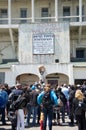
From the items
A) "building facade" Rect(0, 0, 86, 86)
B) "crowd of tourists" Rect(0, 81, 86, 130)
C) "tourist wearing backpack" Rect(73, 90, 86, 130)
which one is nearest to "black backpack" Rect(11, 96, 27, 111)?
"crowd of tourists" Rect(0, 81, 86, 130)

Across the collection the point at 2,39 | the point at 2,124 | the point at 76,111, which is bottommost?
the point at 2,124

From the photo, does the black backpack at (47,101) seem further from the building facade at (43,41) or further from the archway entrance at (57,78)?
the archway entrance at (57,78)

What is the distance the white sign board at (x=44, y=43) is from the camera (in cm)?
4281

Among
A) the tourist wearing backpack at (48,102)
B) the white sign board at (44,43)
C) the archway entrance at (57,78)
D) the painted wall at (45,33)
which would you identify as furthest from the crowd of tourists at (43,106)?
the painted wall at (45,33)

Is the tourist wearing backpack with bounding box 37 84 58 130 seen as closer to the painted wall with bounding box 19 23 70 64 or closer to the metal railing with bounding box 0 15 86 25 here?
the painted wall with bounding box 19 23 70 64

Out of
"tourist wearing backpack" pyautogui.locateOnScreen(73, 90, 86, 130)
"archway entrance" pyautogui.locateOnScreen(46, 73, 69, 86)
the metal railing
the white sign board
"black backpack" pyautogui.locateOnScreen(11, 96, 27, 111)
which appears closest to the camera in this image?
"tourist wearing backpack" pyautogui.locateOnScreen(73, 90, 86, 130)

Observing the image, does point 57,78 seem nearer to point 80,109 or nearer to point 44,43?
point 44,43

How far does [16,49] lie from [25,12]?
4.32m

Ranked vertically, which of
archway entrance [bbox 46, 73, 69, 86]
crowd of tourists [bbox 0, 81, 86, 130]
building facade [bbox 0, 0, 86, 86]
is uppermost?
building facade [bbox 0, 0, 86, 86]

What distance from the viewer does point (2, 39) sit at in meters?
47.0

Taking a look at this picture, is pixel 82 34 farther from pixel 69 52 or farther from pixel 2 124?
pixel 2 124

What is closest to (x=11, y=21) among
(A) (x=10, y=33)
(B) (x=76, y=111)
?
(A) (x=10, y=33)

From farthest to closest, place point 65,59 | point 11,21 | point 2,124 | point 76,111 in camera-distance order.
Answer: point 11,21 < point 65,59 < point 2,124 < point 76,111

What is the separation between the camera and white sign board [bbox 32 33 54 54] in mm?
42812
